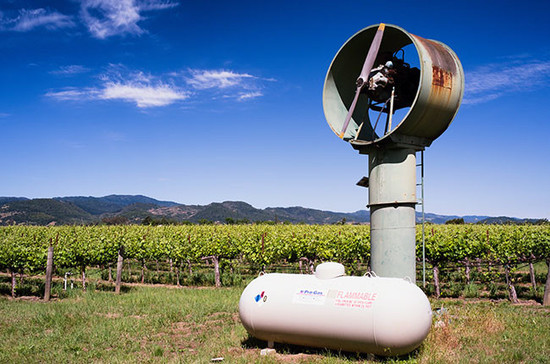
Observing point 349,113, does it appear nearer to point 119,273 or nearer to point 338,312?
point 338,312

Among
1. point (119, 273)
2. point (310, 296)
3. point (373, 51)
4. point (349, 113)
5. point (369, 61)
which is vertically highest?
point (373, 51)

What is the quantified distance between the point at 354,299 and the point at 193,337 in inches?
151

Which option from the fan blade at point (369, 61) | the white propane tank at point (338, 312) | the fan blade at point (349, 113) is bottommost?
the white propane tank at point (338, 312)

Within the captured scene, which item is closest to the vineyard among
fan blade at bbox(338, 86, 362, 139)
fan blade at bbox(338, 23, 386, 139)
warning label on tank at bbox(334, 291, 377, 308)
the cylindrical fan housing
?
the cylindrical fan housing

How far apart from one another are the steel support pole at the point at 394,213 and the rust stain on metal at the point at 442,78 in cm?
139

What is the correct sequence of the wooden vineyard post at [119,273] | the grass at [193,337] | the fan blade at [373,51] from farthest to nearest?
the wooden vineyard post at [119,273] → the fan blade at [373,51] → the grass at [193,337]

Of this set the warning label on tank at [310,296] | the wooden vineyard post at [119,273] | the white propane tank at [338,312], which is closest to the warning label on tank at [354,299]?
the white propane tank at [338,312]

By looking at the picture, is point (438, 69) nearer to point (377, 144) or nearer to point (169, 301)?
point (377, 144)

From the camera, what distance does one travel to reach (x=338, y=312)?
7188 mm

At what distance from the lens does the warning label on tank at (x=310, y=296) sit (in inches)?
294

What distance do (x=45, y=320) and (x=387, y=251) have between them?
801 centimetres

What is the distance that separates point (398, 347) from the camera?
684 centimetres

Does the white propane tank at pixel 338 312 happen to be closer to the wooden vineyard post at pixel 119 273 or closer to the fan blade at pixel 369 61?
the fan blade at pixel 369 61

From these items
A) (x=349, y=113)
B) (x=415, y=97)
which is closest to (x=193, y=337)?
(x=349, y=113)
